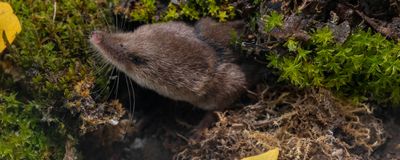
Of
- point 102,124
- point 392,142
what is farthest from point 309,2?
point 102,124

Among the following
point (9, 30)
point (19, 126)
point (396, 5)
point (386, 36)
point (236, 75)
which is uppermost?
point (396, 5)

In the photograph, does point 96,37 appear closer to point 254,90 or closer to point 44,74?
point 44,74

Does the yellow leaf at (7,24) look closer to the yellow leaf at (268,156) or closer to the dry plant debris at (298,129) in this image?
the dry plant debris at (298,129)

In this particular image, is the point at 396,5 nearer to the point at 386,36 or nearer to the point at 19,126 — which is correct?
the point at 386,36

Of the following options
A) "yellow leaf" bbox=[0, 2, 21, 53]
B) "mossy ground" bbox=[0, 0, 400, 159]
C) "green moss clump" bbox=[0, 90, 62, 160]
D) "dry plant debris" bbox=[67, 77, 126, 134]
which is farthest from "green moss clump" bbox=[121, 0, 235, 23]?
"green moss clump" bbox=[0, 90, 62, 160]

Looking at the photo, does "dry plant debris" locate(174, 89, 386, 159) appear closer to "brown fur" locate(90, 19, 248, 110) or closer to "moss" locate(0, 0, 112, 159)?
"brown fur" locate(90, 19, 248, 110)
